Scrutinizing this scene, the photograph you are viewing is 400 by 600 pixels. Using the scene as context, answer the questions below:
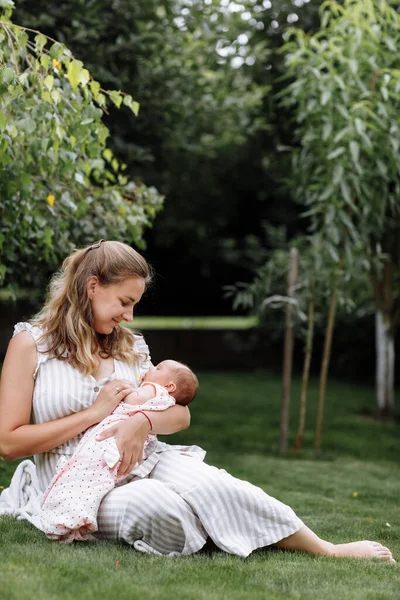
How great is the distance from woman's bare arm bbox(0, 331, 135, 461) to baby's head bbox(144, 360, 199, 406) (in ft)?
0.71

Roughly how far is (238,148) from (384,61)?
6401mm

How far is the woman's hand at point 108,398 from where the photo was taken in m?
3.12

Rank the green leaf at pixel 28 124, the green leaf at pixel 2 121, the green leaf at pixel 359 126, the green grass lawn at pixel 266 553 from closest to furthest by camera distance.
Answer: the green grass lawn at pixel 266 553 → the green leaf at pixel 2 121 → the green leaf at pixel 28 124 → the green leaf at pixel 359 126

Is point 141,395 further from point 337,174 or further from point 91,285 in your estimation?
point 337,174

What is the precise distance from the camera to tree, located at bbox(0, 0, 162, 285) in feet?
11.3

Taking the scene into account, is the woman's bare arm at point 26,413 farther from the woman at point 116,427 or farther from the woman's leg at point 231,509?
the woman's leg at point 231,509

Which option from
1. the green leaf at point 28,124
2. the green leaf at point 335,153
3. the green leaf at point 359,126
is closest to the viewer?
the green leaf at point 28,124

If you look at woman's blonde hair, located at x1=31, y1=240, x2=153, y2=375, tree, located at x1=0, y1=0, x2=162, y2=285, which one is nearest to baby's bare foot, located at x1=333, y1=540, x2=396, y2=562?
woman's blonde hair, located at x1=31, y1=240, x2=153, y2=375

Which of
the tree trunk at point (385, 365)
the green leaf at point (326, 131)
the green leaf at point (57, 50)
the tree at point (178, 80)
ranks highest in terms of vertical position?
the tree at point (178, 80)

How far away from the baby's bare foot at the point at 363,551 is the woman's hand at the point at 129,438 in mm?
830

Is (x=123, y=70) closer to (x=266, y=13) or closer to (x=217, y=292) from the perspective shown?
(x=266, y=13)

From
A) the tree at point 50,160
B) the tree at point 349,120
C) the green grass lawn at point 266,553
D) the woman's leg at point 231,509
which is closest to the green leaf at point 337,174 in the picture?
the tree at point 349,120

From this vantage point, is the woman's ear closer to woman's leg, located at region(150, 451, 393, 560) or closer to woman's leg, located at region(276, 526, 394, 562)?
woman's leg, located at region(150, 451, 393, 560)

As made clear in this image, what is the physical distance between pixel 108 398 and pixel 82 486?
333 mm
